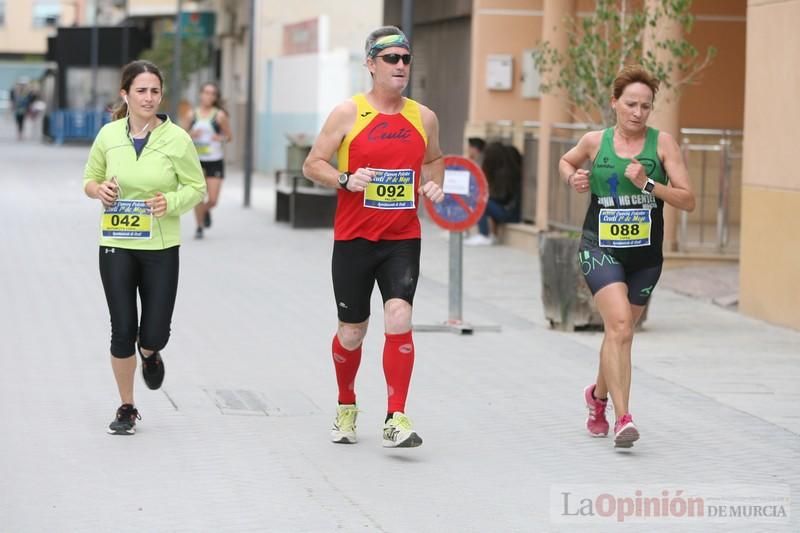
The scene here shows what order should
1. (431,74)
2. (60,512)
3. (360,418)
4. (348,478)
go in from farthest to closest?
(431,74) < (360,418) < (348,478) < (60,512)

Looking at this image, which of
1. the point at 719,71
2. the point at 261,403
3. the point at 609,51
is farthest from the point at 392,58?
the point at 719,71

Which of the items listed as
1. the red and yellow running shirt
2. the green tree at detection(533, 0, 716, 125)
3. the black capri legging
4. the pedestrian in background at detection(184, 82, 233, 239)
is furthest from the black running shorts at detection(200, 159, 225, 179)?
the red and yellow running shirt

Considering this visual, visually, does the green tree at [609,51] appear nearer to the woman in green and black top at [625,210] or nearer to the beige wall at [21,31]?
the woman in green and black top at [625,210]

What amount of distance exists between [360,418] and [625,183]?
6.37 feet

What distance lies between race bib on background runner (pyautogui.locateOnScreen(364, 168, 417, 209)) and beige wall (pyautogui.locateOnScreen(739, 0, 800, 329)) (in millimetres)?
5909

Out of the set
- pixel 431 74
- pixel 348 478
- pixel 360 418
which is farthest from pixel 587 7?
pixel 348 478

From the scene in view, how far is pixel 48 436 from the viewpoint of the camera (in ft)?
27.1

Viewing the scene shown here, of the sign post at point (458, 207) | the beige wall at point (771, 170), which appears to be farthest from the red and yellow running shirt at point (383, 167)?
the beige wall at point (771, 170)

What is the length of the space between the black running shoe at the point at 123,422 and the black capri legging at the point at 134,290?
11.0 inches

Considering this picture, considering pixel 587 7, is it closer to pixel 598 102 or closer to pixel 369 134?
pixel 598 102

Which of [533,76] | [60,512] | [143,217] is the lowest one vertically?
[60,512]

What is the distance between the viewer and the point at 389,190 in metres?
7.92

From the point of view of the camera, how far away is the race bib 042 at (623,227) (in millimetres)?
8234

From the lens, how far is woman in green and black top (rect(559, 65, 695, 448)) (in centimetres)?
818
